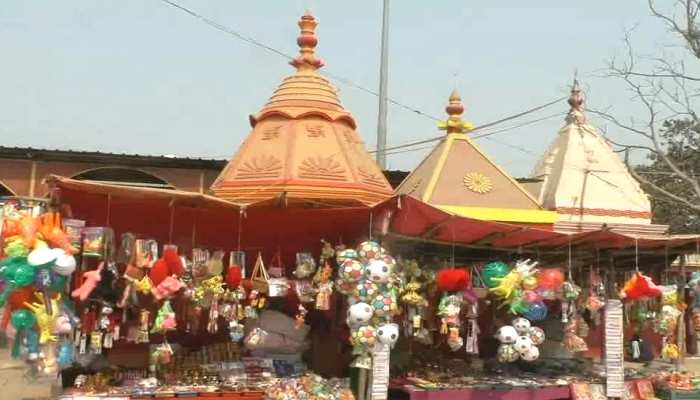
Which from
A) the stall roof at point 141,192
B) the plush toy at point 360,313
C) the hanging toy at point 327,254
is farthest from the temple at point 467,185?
the stall roof at point 141,192

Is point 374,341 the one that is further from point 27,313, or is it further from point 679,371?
point 679,371

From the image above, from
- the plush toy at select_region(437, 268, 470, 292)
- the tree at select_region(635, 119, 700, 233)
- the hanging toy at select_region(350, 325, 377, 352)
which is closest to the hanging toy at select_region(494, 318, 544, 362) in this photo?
the plush toy at select_region(437, 268, 470, 292)

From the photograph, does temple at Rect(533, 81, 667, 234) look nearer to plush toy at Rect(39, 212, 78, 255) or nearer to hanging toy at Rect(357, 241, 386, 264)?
hanging toy at Rect(357, 241, 386, 264)

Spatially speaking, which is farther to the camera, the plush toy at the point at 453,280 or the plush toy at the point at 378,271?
the plush toy at the point at 453,280

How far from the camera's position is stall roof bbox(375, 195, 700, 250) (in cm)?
599

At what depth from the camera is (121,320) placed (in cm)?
606

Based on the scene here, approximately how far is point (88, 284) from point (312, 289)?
188 cm

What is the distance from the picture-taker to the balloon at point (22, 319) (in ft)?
16.8

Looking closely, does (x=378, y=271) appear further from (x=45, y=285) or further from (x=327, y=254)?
(x=45, y=285)

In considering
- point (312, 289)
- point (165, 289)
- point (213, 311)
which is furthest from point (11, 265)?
point (312, 289)

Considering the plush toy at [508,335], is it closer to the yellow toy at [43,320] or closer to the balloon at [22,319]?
the yellow toy at [43,320]

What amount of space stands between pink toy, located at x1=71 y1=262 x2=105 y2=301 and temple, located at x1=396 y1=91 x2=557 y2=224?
4685 millimetres

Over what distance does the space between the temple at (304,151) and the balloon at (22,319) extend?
9.32 ft

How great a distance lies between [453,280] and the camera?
21.4ft
